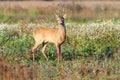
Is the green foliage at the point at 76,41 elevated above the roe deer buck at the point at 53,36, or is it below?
below

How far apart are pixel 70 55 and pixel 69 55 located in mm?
43

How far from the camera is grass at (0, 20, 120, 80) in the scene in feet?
39.2

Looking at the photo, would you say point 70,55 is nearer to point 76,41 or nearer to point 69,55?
point 69,55

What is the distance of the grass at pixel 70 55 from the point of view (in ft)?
39.2

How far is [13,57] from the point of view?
48.0 ft

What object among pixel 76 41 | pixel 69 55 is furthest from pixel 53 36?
pixel 76 41

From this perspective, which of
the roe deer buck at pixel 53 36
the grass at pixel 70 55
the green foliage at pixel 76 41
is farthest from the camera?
the green foliage at pixel 76 41

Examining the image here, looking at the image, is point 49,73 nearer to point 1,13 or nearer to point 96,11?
point 1,13

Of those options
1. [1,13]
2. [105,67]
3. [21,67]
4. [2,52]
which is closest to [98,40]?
[2,52]

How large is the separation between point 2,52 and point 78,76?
14.2ft

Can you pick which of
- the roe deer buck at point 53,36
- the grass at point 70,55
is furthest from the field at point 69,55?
the roe deer buck at point 53,36

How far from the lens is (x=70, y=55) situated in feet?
54.1

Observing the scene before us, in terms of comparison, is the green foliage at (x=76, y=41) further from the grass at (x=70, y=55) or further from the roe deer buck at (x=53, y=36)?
the roe deer buck at (x=53, y=36)

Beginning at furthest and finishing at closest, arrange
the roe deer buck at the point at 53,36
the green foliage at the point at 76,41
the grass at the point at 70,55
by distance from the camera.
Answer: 1. the green foliage at the point at 76,41
2. the roe deer buck at the point at 53,36
3. the grass at the point at 70,55
